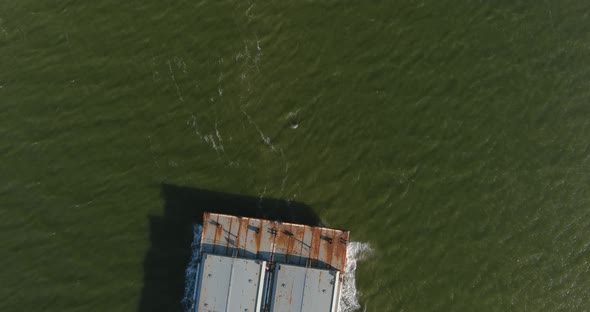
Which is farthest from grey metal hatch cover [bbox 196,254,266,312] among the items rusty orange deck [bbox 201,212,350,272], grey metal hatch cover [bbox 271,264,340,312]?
grey metal hatch cover [bbox 271,264,340,312]

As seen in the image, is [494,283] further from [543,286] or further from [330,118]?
[330,118]

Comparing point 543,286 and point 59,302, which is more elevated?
point 543,286

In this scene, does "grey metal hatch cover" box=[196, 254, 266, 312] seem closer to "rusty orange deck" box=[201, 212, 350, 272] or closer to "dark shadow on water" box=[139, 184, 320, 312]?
"rusty orange deck" box=[201, 212, 350, 272]

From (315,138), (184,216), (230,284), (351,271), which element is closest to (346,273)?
(351,271)

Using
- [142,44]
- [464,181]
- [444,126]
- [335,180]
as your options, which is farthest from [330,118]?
[142,44]

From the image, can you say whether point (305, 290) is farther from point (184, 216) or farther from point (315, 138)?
point (315, 138)

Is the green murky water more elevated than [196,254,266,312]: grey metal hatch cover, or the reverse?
the green murky water

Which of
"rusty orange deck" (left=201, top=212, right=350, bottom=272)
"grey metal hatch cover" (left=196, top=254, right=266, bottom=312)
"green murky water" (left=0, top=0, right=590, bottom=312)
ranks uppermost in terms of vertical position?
"green murky water" (left=0, top=0, right=590, bottom=312)
